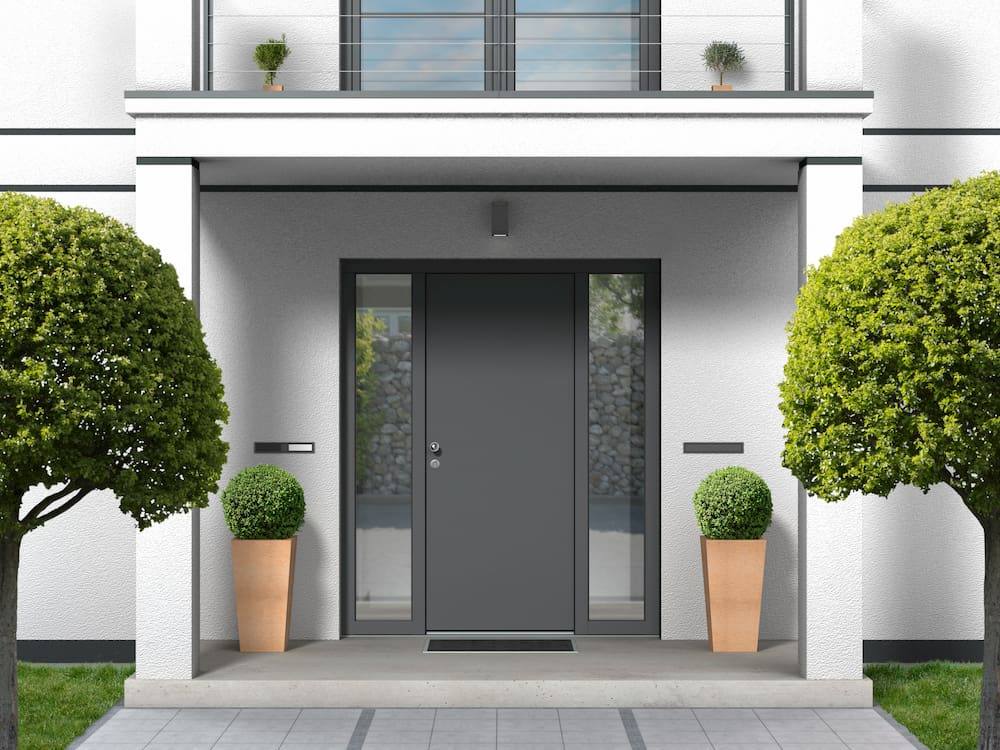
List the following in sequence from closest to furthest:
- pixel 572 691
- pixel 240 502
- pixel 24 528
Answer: pixel 24 528 → pixel 572 691 → pixel 240 502

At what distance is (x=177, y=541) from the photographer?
6934 mm

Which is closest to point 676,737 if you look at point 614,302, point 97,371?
point 614,302

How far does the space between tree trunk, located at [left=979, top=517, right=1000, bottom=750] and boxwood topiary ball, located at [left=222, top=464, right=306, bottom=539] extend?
430 cm

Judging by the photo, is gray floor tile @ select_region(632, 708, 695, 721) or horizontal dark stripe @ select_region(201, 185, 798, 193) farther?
horizontal dark stripe @ select_region(201, 185, 798, 193)

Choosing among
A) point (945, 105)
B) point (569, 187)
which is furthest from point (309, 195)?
point (945, 105)

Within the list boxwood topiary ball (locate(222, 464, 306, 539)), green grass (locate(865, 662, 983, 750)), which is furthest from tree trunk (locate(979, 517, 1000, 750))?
boxwood topiary ball (locate(222, 464, 306, 539))

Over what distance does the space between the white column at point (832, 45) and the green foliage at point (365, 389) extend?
3468mm

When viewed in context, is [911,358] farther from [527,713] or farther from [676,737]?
A: [527,713]

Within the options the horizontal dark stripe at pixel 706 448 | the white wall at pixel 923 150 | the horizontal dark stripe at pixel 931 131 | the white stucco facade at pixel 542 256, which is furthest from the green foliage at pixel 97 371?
the horizontal dark stripe at pixel 931 131

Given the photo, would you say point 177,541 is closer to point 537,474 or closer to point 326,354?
point 326,354

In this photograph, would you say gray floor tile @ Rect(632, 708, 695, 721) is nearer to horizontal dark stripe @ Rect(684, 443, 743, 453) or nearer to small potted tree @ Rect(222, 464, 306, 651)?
horizontal dark stripe @ Rect(684, 443, 743, 453)

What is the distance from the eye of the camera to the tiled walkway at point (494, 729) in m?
6.20

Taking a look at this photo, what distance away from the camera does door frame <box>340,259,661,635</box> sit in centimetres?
820

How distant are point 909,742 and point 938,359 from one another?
2534 millimetres
